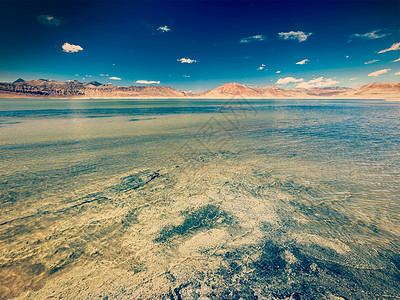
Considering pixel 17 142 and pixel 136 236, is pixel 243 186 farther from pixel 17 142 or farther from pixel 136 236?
pixel 17 142

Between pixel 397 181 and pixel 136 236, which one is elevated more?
pixel 397 181

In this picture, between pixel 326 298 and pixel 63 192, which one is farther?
pixel 63 192

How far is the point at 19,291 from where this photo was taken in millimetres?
3355

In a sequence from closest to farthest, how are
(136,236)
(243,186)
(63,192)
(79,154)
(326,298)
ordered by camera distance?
(326,298) → (136,236) → (63,192) → (243,186) → (79,154)

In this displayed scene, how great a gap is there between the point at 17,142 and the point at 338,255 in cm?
1979

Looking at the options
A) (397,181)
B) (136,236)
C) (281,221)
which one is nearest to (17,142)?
(136,236)

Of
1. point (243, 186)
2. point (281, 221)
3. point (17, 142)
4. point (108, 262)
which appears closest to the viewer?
point (108, 262)

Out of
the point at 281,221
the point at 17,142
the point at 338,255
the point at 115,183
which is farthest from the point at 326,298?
the point at 17,142

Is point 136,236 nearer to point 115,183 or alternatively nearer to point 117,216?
point 117,216

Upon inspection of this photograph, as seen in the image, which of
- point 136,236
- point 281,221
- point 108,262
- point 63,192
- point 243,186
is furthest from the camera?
point 243,186

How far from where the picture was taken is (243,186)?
7.20 m

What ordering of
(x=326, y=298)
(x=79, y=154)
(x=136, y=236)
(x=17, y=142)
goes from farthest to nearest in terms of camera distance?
(x=17, y=142) → (x=79, y=154) → (x=136, y=236) → (x=326, y=298)

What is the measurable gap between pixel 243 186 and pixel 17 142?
17074 millimetres

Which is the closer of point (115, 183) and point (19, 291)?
point (19, 291)
